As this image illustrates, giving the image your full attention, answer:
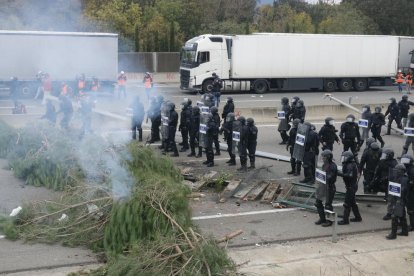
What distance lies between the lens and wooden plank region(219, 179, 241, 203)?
12828 mm

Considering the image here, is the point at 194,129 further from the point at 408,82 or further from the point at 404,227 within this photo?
the point at 408,82

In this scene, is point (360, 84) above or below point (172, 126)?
above

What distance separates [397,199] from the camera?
10594mm

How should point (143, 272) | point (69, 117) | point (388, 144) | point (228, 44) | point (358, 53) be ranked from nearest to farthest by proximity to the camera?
point (143, 272) < point (69, 117) < point (388, 144) < point (228, 44) < point (358, 53)

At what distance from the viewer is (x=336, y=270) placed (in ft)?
30.5

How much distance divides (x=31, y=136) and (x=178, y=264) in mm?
7490

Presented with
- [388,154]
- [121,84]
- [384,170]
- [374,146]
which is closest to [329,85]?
[121,84]

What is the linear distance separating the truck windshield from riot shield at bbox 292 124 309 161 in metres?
17.0

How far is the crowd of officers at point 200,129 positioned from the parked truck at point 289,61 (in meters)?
12.0

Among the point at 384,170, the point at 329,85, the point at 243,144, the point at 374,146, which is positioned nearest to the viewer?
the point at 384,170

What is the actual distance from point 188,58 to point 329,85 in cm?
A: 868

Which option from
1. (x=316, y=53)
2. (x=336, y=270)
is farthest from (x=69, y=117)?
(x=316, y=53)

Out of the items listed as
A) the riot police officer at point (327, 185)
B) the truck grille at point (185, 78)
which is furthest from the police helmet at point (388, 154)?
the truck grille at point (185, 78)

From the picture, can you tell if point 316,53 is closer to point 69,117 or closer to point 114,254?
point 69,117
